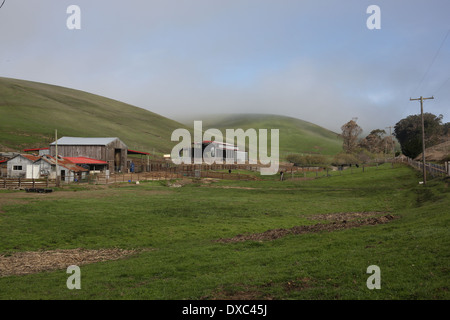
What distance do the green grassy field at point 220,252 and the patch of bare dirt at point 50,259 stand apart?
87 cm

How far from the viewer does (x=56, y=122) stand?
141 meters

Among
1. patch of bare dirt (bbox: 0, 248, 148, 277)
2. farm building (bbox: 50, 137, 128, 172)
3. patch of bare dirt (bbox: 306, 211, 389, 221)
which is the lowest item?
patch of bare dirt (bbox: 0, 248, 148, 277)

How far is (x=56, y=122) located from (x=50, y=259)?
454ft

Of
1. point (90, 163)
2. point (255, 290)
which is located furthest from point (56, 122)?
point (255, 290)

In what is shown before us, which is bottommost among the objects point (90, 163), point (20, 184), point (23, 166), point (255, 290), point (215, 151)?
point (255, 290)

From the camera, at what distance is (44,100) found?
17062 centimetres

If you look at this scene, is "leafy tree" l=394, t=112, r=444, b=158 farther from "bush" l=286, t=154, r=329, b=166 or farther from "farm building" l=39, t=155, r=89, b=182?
"farm building" l=39, t=155, r=89, b=182

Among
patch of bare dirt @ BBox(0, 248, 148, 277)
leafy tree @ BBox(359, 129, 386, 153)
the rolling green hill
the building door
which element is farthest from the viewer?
leafy tree @ BBox(359, 129, 386, 153)

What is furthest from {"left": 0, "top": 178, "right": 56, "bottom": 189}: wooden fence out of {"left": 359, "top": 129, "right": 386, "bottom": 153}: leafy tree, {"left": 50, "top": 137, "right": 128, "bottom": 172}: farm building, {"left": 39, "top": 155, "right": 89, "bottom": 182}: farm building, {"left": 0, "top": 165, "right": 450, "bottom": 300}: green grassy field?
{"left": 359, "top": 129, "right": 386, "bottom": 153}: leafy tree

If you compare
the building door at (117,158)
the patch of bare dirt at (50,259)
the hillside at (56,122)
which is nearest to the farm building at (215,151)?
the building door at (117,158)

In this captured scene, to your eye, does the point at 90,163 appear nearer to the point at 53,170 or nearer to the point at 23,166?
the point at 53,170

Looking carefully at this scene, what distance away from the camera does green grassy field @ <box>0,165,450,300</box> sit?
33.1ft

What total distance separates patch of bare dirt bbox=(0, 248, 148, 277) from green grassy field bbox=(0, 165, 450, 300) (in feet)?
2.84

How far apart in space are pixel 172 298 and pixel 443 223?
1276 centimetres
